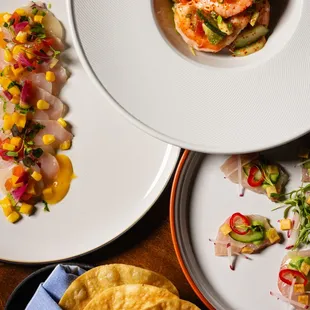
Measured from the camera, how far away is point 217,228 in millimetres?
2119

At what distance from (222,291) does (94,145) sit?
2.27ft

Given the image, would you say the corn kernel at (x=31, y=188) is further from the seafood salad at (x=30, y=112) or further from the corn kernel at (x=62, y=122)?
the corn kernel at (x=62, y=122)

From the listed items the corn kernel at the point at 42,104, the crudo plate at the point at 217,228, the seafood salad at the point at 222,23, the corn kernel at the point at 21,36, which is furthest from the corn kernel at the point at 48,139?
the seafood salad at the point at 222,23

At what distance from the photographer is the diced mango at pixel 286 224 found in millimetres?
2062

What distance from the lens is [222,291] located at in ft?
6.91

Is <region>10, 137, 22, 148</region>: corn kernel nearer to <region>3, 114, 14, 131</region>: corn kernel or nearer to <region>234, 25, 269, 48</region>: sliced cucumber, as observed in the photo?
<region>3, 114, 14, 131</region>: corn kernel

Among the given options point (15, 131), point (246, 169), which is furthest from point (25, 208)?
point (246, 169)

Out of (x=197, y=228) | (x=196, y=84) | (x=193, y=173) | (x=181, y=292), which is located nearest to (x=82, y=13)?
(x=196, y=84)

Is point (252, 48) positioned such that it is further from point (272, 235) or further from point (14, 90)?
point (14, 90)

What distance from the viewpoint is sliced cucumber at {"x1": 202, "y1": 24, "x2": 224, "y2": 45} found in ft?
5.54

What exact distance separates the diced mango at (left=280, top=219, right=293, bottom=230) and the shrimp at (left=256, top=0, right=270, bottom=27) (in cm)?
71

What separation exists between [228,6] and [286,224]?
810 millimetres

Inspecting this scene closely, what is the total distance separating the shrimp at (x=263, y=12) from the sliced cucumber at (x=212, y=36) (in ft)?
0.43

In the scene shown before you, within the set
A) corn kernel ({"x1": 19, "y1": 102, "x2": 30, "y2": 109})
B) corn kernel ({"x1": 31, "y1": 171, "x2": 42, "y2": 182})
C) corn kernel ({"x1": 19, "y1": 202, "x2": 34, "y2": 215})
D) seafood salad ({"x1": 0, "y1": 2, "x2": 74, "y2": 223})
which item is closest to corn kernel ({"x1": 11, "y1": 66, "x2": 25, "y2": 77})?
seafood salad ({"x1": 0, "y1": 2, "x2": 74, "y2": 223})
